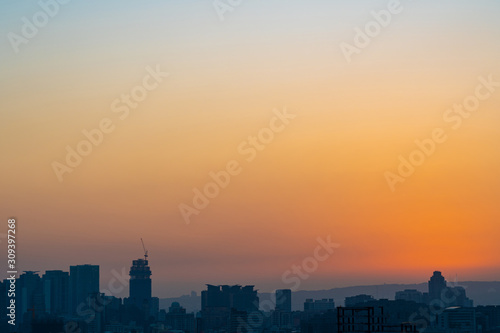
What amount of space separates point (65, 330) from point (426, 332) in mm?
86265

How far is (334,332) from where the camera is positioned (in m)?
200

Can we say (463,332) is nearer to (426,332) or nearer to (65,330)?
(426,332)

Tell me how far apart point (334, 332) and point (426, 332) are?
22.8 metres

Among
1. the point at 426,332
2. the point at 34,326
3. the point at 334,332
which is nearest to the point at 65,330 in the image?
the point at 34,326

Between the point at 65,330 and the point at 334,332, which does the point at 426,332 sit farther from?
the point at 65,330

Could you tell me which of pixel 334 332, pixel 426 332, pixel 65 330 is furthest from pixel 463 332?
pixel 65 330

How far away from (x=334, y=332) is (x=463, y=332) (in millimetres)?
31663

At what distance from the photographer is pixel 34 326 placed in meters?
191

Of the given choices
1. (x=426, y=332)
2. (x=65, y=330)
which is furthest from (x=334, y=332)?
(x=65, y=330)

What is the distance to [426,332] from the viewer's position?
19000cm

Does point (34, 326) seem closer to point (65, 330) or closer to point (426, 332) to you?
point (65, 330)

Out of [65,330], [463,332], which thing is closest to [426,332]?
[463,332]

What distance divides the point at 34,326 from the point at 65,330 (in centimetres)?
843

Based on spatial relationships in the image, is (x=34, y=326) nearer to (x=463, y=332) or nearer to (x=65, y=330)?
(x=65, y=330)
